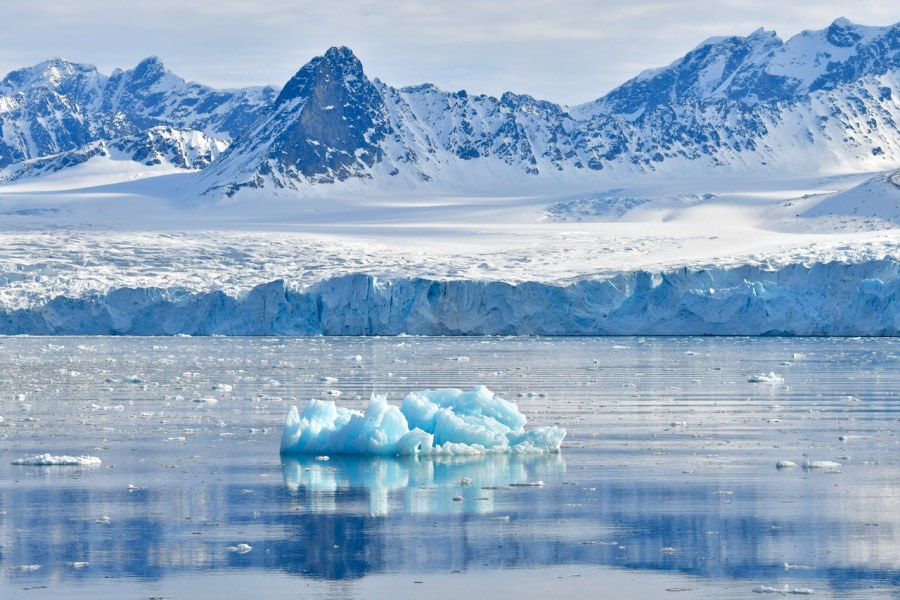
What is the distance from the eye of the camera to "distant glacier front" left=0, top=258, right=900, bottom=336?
2395 inches

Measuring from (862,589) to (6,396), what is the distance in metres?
21.6

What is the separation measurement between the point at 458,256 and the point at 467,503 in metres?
74.3

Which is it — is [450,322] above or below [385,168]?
below

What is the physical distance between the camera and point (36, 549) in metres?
12.0

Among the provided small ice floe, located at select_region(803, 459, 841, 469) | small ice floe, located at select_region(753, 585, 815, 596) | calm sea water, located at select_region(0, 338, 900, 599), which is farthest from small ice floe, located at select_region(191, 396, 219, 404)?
small ice floe, located at select_region(753, 585, 815, 596)

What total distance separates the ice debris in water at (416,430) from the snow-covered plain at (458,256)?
41772 millimetres

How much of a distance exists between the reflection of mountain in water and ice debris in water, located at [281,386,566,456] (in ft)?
0.66

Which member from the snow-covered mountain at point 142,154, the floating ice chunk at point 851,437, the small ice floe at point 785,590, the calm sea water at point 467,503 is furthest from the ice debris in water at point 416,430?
the snow-covered mountain at point 142,154

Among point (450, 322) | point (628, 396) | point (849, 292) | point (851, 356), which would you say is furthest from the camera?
point (450, 322)

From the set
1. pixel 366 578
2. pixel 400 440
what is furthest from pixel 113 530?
pixel 400 440

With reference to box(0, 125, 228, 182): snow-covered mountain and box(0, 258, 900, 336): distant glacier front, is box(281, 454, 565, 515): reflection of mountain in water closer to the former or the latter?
box(0, 258, 900, 336): distant glacier front

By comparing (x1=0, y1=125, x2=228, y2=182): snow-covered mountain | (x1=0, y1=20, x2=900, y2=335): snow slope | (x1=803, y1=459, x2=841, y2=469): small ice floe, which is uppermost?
(x1=0, y1=125, x2=228, y2=182): snow-covered mountain

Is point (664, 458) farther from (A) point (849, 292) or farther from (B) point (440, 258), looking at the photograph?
(B) point (440, 258)

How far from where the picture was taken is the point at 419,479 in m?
16.2
